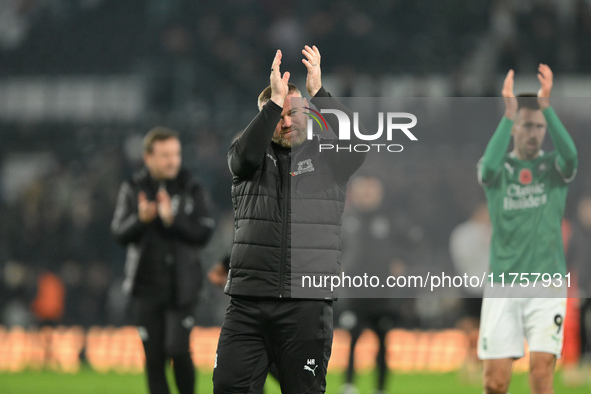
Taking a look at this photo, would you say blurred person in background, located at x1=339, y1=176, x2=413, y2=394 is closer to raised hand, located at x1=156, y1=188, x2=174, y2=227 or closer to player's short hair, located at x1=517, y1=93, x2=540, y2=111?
raised hand, located at x1=156, y1=188, x2=174, y2=227

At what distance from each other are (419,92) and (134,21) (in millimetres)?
7446

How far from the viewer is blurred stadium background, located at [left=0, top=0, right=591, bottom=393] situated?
13.8 meters

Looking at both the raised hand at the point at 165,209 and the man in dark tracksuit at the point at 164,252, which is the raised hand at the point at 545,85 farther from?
the raised hand at the point at 165,209

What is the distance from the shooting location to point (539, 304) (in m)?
6.23

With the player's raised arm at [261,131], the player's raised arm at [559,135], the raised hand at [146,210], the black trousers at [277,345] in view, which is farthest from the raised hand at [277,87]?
the raised hand at [146,210]

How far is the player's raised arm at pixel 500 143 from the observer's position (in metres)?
6.20

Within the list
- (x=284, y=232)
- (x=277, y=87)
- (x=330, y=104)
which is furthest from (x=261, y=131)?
(x=284, y=232)

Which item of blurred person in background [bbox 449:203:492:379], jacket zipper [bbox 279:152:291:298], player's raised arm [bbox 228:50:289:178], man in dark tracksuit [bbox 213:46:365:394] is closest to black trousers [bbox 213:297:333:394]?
man in dark tracksuit [bbox 213:46:365:394]

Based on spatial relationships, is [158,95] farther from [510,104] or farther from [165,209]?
[510,104]

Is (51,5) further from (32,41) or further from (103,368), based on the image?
(103,368)

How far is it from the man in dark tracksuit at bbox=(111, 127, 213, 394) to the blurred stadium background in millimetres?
4844

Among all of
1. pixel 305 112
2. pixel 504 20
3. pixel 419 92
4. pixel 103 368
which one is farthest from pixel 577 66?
pixel 305 112

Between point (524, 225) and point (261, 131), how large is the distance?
2.26 metres

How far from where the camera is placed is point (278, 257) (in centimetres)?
515
